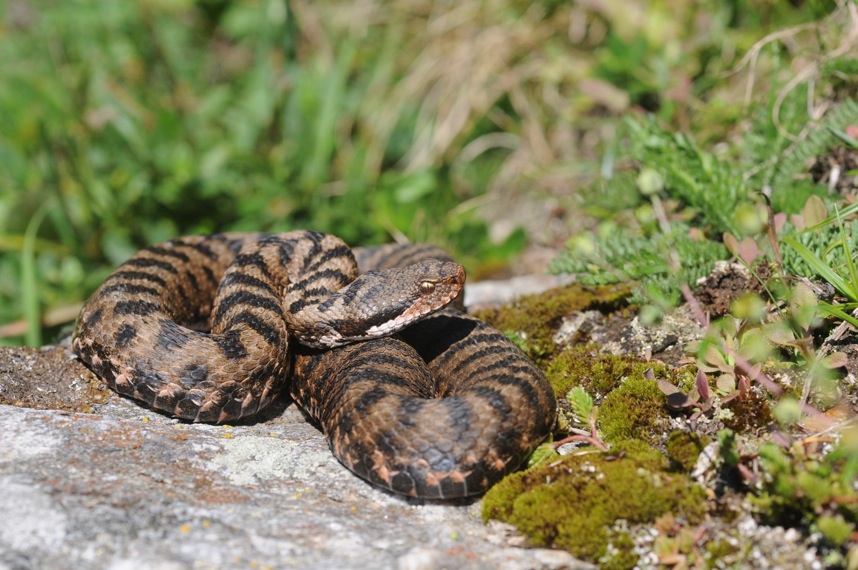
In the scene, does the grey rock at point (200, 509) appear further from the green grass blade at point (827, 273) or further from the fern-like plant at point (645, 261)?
the green grass blade at point (827, 273)

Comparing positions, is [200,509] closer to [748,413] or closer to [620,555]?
[620,555]

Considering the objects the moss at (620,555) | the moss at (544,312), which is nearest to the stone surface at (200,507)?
the moss at (620,555)

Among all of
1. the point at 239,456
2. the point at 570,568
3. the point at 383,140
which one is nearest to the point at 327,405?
the point at 239,456

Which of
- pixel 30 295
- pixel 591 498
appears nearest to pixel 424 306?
pixel 591 498

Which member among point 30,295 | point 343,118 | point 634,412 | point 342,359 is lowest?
point 634,412

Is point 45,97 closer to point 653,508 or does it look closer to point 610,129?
point 610,129

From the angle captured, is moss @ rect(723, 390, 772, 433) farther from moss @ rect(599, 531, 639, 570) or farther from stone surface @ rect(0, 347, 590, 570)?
stone surface @ rect(0, 347, 590, 570)

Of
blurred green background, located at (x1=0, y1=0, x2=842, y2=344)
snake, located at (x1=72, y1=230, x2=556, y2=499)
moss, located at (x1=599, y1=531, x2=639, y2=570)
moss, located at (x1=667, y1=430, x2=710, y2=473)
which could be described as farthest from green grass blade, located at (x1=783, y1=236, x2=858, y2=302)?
blurred green background, located at (x1=0, y1=0, x2=842, y2=344)

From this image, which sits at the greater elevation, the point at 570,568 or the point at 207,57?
the point at 207,57
